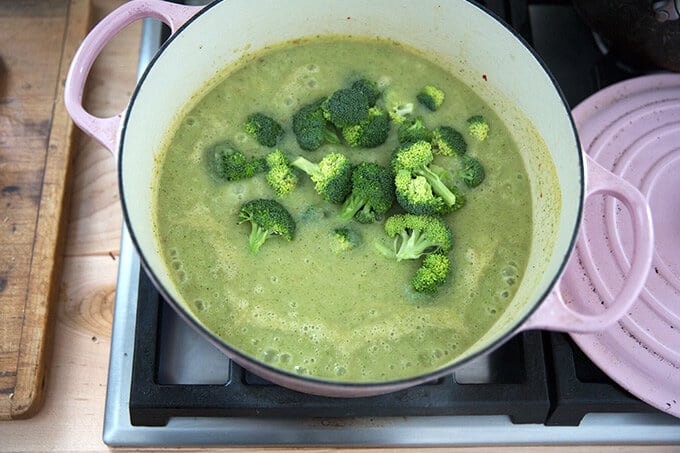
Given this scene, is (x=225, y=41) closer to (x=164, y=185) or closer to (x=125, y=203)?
(x=164, y=185)

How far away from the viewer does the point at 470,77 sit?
3.81 ft

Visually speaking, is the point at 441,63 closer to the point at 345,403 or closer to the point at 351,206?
the point at 351,206

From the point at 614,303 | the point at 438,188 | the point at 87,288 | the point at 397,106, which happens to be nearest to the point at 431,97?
the point at 397,106

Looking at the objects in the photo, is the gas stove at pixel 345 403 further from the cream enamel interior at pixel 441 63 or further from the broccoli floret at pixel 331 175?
the broccoli floret at pixel 331 175

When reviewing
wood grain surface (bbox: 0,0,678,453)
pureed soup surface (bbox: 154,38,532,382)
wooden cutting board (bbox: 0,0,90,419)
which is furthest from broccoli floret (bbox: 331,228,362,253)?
wooden cutting board (bbox: 0,0,90,419)

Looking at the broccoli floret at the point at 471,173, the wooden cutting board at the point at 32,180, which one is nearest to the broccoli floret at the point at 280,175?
the broccoli floret at the point at 471,173

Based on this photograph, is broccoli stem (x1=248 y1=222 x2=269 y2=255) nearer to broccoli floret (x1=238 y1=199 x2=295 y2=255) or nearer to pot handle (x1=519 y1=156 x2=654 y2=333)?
broccoli floret (x1=238 y1=199 x2=295 y2=255)

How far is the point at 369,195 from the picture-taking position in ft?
3.35

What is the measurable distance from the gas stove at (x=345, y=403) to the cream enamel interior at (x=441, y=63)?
118 millimetres

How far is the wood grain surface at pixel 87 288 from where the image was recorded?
111 cm

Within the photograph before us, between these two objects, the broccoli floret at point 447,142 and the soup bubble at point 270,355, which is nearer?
the soup bubble at point 270,355

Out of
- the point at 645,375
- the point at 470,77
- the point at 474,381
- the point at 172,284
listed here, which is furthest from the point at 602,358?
the point at 172,284

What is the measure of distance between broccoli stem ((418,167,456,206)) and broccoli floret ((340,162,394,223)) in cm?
5

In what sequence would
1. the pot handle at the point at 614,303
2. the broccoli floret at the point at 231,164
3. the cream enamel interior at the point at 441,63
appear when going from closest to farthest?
the pot handle at the point at 614,303, the cream enamel interior at the point at 441,63, the broccoli floret at the point at 231,164
